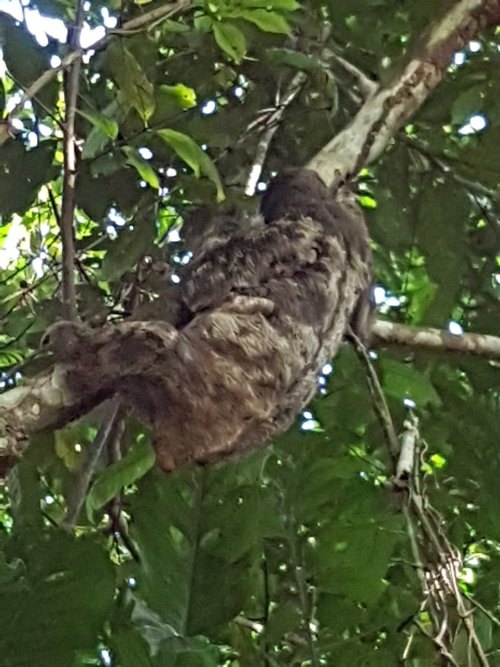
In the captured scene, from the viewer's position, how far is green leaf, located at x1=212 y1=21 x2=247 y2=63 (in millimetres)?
889

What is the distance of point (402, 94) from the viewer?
1008 mm

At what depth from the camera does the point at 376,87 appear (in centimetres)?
105

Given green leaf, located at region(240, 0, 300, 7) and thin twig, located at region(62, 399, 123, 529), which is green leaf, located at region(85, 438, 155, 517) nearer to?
thin twig, located at region(62, 399, 123, 529)

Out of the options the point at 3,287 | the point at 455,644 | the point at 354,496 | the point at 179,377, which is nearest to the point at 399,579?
the point at 354,496

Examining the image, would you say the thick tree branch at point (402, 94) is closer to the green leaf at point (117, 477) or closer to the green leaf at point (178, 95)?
the green leaf at point (178, 95)

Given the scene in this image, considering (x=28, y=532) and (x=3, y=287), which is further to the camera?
(x=3, y=287)

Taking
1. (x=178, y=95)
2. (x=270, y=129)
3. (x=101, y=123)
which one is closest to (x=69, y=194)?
(x=101, y=123)

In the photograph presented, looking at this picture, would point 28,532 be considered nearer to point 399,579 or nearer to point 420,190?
point 399,579

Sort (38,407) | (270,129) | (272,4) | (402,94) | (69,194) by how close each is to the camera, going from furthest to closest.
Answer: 1. (270,129)
2. (402,94)
3. (272,4)
4. (69,194)
5. (38,407)

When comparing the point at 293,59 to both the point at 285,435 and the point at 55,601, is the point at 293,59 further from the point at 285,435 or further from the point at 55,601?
the point at 55,601

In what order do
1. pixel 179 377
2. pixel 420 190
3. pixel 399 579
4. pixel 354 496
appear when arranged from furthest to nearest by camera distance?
1. pixel 420 190
2. pixel 399 579
3. pixel 354 496
4. pixel 179 377

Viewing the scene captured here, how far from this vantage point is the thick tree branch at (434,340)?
3.46 ft

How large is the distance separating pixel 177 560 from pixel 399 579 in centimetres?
34

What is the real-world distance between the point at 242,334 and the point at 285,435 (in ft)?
1.14
